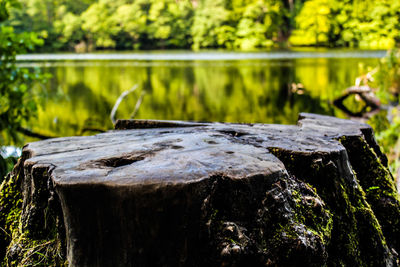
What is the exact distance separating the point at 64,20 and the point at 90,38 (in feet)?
22.9

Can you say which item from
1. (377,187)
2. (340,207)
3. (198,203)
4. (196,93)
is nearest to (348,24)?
(196,93)

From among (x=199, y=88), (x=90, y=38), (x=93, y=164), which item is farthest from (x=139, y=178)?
(x=90, y=38)

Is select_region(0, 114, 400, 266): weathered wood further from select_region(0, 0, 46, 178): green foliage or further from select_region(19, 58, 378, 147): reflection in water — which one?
select_region(19, 58, 378, 147): reflection in water

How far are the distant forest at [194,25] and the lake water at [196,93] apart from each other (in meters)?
8.13

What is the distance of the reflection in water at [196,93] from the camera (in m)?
9.41

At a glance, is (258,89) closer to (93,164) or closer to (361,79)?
(361,79)

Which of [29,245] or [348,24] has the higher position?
[29,245]

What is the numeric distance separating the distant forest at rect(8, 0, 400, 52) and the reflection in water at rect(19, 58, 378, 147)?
8.43 m

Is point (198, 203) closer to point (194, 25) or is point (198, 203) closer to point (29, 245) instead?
point (29, 245)

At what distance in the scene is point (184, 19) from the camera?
31.0 meters

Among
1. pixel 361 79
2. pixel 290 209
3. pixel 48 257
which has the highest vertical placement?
pixel 290 209

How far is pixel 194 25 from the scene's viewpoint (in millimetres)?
30984

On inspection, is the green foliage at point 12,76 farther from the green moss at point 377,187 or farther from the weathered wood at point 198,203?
the green moss at point 377,187

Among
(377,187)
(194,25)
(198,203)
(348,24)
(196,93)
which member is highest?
(198,203)
